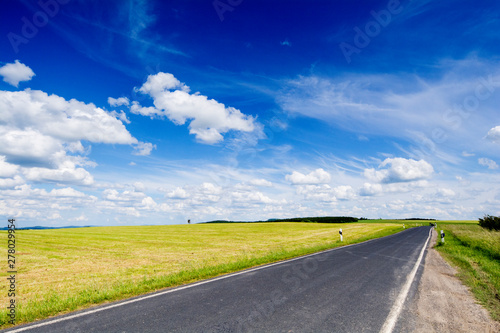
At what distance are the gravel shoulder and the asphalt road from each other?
0.32 m

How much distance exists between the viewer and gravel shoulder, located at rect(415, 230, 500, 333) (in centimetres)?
530

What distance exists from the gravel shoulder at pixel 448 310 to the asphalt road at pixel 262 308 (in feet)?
1.05

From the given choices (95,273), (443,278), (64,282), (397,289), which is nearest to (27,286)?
(64,282)

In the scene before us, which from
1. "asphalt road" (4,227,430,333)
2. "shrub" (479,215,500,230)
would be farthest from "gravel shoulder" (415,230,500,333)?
"shrub" (479,215,500,230)

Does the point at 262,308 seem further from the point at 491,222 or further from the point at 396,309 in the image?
the point at 491,222

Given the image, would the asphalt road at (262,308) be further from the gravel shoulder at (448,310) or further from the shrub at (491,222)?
the shrub at (491,222)

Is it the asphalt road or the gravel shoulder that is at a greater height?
the asphalt road

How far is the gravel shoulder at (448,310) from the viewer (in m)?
5.30

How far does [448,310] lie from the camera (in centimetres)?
626

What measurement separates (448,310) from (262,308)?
415 centimetres

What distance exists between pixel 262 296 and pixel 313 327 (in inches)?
82.4

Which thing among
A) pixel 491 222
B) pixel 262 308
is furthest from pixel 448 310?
pixel 491 222

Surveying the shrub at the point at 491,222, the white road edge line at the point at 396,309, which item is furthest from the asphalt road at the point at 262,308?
the shrub at the point at 491,222

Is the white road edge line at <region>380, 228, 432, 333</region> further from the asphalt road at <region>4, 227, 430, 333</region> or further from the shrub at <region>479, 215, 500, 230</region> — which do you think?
the shrub at <region>479, 215, 500, 230</region>
